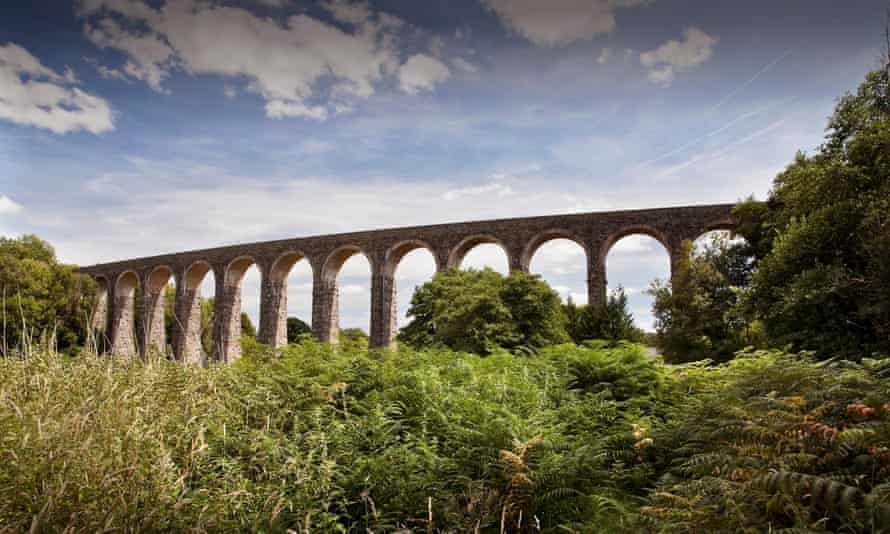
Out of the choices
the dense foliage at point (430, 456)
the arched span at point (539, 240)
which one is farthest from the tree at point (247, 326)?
the dense foliage at point (430, 456)

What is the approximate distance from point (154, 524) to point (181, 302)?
107 feet

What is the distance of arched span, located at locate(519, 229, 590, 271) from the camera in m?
22.3

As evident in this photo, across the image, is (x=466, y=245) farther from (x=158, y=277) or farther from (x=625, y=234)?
(x=158, y=277)

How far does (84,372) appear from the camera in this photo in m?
4.92

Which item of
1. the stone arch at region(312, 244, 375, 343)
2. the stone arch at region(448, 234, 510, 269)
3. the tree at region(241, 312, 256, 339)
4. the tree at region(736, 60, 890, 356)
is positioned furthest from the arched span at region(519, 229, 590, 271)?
the tree at region(241, 312, 256, 339)

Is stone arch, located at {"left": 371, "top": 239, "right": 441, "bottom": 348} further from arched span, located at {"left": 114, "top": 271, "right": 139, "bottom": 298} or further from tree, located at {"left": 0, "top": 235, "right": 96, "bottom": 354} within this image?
arched span, located at {"left": 114, "top": 271, "right": 139, "bottom": 298}

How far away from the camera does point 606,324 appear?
57.2 ft

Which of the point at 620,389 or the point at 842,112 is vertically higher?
the point at 842,112

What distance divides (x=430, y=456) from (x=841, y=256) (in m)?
9.09

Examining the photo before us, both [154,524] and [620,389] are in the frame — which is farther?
[620,389]

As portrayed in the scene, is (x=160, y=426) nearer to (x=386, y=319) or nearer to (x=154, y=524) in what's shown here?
(x=154, y=524)

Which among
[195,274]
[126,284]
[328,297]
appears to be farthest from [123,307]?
[328,297]

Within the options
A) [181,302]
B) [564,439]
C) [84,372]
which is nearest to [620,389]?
[564,439]

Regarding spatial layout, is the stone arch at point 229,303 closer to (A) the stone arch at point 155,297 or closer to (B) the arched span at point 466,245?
(A) the stone arch at point 155,297
